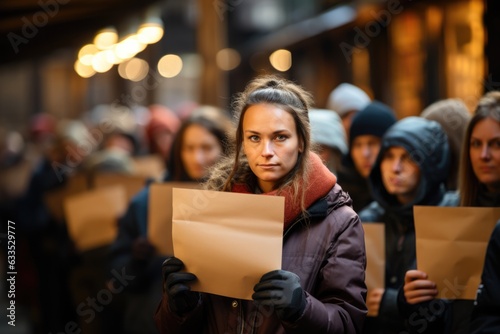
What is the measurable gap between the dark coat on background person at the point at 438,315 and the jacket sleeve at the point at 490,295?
1.84 ft

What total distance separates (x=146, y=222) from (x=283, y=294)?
2.94 meters

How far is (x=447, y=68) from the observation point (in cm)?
887

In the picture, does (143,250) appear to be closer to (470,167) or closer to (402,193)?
(402,193)

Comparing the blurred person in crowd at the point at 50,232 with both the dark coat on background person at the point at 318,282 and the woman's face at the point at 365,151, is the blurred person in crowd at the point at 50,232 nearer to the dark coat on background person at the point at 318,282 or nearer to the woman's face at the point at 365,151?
the woman's face at the point at 365,151

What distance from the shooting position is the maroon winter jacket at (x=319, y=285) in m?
3.45

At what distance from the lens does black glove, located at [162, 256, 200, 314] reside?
3.59 meters

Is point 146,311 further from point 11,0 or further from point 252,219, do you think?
point 11,0

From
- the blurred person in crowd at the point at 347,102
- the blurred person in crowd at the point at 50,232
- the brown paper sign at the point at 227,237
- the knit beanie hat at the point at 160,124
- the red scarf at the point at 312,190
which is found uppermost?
the blurred person in crowd at the point at 347,102

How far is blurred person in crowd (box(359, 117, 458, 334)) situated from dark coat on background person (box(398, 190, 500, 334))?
0.28 m

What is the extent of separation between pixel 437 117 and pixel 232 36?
21.4 metres

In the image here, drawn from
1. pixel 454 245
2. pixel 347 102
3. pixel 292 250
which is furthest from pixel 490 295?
pixel 347 102

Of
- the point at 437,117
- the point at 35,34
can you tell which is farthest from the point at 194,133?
the point at 35,34

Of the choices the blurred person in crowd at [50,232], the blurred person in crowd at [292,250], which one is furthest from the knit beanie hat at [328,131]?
the blurred person in crowd at [50,232]

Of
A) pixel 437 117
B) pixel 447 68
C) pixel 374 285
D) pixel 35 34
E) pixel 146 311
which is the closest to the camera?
pixel 374 285
